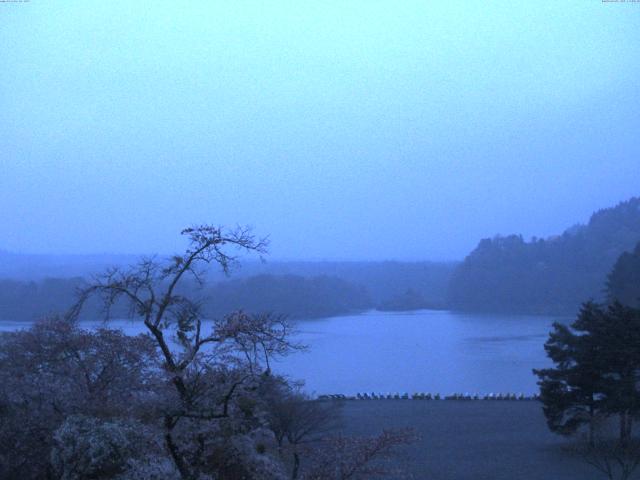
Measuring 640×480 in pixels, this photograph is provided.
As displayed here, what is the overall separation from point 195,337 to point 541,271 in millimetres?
54103

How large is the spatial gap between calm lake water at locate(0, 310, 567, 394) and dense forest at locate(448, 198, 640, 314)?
1034cm

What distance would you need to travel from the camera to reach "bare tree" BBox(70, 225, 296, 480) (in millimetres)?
4137

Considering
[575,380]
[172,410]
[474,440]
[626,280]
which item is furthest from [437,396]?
[626,280]

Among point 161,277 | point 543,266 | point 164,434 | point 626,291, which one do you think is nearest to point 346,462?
point 164,434

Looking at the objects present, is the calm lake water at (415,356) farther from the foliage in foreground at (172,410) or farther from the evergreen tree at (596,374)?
the foliage in foreground at (172,410)

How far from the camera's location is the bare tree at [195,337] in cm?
414

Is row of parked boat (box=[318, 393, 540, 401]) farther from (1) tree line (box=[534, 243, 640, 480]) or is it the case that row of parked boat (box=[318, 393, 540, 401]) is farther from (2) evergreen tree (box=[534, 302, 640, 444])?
(2) evergreen tree (box=[534, 302, 640, 444])

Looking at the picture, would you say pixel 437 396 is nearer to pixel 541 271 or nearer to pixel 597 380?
pixel 597 380

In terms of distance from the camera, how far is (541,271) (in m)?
55.4

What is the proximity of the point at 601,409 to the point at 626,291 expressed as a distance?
19.8 metres

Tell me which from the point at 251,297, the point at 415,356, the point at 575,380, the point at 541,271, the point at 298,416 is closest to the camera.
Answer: the point at 298,416

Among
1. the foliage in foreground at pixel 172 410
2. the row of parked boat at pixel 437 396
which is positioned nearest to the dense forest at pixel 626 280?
the row of parked boat at pixel 437 396

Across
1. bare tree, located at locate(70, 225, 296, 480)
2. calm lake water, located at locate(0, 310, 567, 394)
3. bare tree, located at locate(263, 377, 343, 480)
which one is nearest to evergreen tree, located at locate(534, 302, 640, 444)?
bare tree, located at locate(263, 377, 343, 480)

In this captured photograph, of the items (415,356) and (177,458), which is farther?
(415,356)
